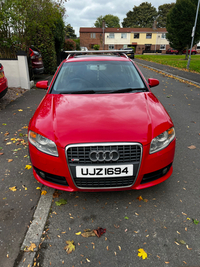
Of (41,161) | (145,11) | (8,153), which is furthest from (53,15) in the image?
(145,11)

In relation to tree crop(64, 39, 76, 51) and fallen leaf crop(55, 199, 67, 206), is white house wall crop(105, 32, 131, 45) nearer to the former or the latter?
tree crop(64, 39, 76, 51)

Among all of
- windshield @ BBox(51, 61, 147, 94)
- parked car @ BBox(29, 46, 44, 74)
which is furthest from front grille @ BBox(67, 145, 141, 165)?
parked car @ BBox(29, 46, 44, 74)

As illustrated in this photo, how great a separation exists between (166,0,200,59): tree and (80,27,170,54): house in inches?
1472

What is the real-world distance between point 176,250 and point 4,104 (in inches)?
258

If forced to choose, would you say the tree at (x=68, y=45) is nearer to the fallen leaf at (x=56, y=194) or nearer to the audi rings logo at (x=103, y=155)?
the fallen leaf at (x=56, y=194)

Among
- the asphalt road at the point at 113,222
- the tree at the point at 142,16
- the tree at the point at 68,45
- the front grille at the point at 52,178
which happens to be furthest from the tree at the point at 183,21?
the tree at the point at 142,16

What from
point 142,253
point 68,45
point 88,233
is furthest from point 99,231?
point 68,45

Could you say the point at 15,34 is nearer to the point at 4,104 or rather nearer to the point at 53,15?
the point at 53,15

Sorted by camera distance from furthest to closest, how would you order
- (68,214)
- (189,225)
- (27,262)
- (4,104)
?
(4,104) → (68,214) → (189,225) → (27,262)

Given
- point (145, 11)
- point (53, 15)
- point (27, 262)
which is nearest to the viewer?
point (27, 262)

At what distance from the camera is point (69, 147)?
7.72ft

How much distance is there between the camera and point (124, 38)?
210ft

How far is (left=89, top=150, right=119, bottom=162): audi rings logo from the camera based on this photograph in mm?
2326

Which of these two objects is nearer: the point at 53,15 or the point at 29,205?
the point at 29,205
